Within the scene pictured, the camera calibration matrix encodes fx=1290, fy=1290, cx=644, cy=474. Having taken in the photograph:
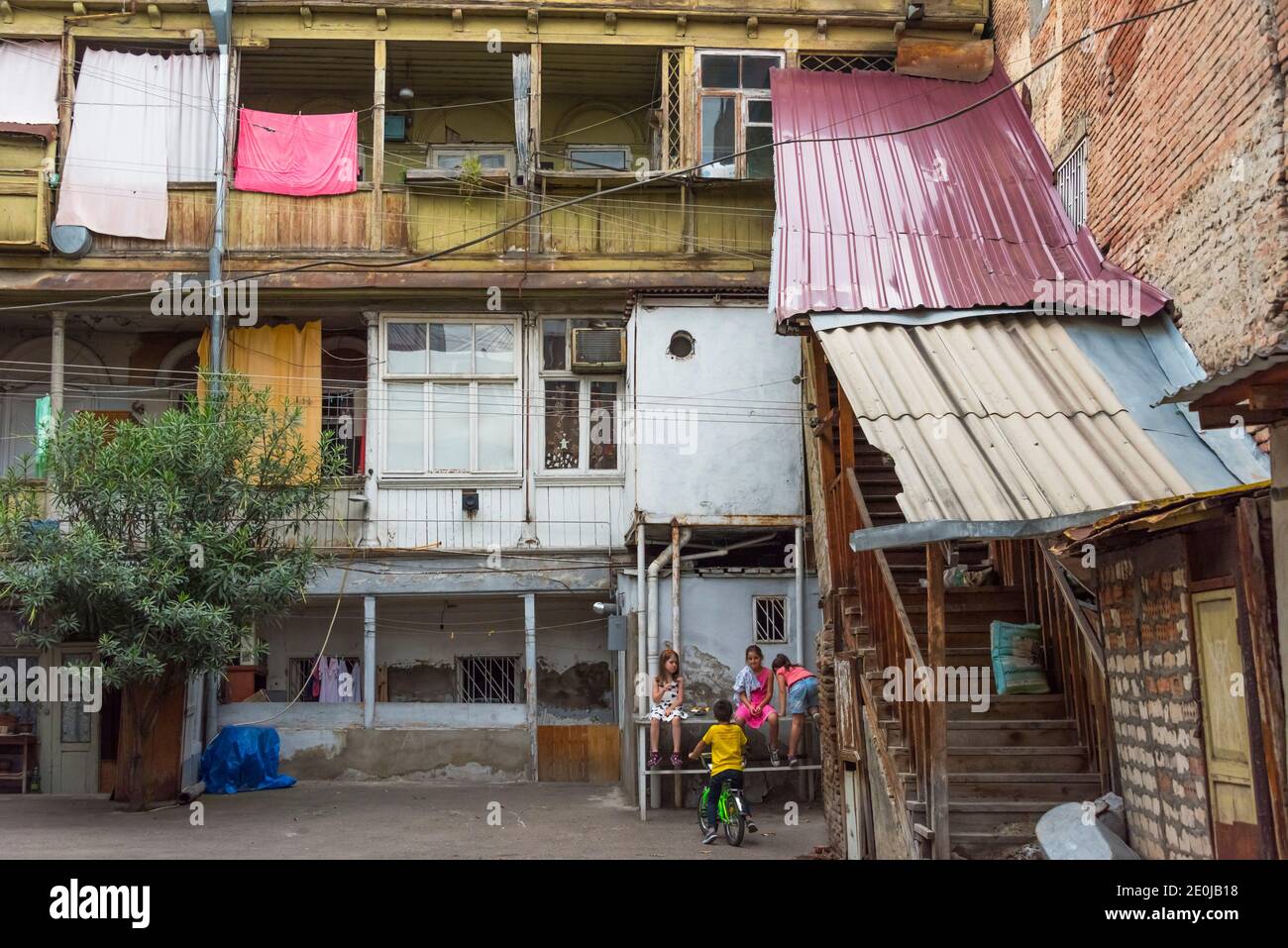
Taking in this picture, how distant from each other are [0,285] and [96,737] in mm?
6357

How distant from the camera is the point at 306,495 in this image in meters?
16.3

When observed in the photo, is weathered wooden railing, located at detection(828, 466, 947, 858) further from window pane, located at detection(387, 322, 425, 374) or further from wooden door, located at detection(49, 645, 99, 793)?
wooden door, located at detection(49, 645, 99, 793)

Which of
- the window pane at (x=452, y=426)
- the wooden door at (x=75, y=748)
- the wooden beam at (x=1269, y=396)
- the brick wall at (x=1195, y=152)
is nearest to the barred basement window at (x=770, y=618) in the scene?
the window pane at (x=452, y=426)

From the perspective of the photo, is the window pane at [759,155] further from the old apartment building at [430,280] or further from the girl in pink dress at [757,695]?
the girl in pink dress at [757,695]

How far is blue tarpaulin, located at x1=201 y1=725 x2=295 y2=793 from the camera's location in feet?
56.1

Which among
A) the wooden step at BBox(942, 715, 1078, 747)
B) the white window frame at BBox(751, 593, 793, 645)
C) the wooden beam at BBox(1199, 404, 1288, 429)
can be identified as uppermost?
the wooden beam at BBox(1199, 404, 1288, 429)

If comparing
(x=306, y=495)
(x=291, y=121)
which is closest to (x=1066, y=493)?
(x=306, y=495)

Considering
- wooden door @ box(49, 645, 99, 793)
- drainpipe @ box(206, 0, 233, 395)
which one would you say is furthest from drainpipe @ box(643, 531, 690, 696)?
wooden door @ box(49, 645, 99, 793)

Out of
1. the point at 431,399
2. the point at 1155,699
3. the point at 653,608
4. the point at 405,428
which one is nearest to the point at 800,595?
the point at 653,608

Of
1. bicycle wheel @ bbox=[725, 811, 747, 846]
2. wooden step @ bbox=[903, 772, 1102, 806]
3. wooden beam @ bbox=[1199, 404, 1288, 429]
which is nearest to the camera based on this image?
wooden beam @ bbox=[1199, 404, 1288, 429]

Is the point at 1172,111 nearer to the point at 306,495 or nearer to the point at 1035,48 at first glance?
the point at 1035,48

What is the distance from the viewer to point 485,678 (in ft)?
64.0

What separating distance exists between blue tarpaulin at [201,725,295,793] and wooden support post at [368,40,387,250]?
22.9ft

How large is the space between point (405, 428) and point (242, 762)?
5.10 m
